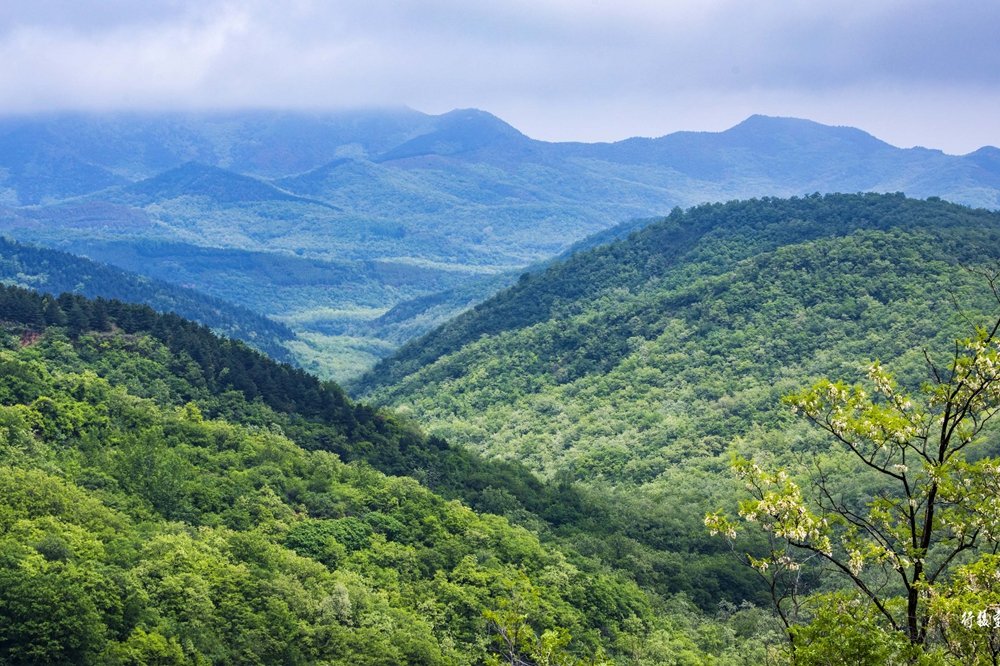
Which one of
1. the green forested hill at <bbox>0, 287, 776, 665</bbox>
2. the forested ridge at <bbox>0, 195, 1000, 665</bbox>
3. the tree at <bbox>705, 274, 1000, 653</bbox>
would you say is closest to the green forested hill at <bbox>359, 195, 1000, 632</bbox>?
the forested ridge at <bbox>0, 195, 1000, 665</bbox>

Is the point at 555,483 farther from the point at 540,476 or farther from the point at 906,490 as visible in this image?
the point at 906,490

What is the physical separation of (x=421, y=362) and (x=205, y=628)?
380 ft

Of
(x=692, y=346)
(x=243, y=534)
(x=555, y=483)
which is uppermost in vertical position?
(x=692, y=346)

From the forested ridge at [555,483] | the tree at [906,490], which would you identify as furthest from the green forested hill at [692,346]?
the tree at [906,490]

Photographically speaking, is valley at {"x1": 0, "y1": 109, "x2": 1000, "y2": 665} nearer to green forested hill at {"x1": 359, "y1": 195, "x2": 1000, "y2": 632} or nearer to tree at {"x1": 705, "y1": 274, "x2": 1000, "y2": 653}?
tree at {"x1": 705, "y1": 274, "x2": 1000, "y2": 653}

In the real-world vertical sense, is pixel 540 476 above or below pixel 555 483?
below

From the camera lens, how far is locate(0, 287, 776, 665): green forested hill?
115ft

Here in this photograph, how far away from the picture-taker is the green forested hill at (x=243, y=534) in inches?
1379

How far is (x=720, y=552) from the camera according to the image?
72.2m

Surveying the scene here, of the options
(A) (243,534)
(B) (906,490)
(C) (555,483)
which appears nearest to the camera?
(B) (906,490)

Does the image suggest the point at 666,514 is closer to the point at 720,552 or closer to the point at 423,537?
the point at 720,552

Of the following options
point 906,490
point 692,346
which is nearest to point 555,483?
point 692,346

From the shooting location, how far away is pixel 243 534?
4566cm

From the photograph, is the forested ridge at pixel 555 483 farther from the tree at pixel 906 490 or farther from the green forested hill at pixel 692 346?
the green forested hill at pixel 692 346
